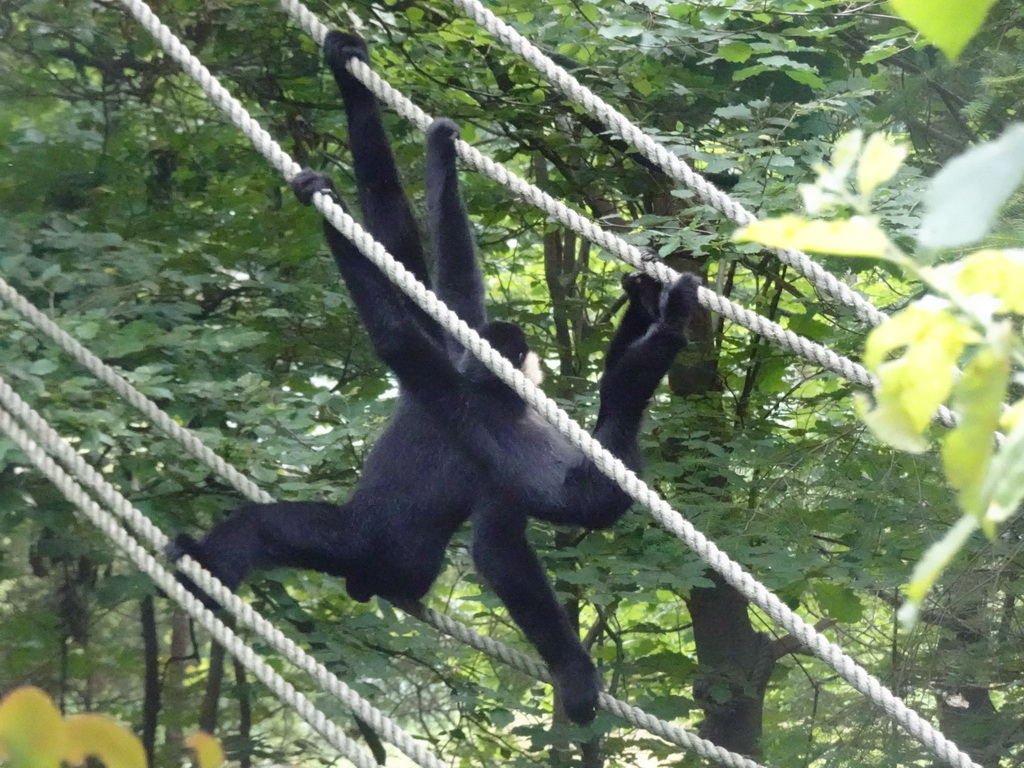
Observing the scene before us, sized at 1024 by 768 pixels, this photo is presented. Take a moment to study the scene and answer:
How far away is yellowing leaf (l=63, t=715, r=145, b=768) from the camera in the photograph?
2.68ft

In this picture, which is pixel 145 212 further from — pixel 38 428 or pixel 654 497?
pixel 654 497

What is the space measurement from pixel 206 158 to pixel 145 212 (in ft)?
1.70

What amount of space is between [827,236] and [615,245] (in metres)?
2.25

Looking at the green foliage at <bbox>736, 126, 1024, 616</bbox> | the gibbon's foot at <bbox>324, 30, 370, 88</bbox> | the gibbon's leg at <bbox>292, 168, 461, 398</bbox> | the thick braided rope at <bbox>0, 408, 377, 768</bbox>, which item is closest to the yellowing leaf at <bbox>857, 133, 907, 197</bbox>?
the green foliage at <bbox>736, 126, 1024, 616</bbox>

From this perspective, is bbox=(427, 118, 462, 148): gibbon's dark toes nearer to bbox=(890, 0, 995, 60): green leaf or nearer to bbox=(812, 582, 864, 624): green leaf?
bbox=(812, 582, 864, 624): green leaf

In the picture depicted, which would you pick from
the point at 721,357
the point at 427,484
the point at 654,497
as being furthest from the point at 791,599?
the point at 654,497

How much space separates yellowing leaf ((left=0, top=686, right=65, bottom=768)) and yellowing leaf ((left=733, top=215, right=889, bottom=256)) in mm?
646

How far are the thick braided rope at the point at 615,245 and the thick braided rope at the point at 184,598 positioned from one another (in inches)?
54.1

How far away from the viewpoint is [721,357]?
5141mm

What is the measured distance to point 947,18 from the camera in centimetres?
53

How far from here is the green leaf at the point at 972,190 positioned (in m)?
0.44

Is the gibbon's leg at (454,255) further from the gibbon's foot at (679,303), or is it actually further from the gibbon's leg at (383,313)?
the gibbon's foot at (679,303)


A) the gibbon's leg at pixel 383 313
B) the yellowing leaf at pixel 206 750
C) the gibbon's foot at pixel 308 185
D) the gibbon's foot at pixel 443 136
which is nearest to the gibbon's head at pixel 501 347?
the gibbon's leg at pixel 383 313

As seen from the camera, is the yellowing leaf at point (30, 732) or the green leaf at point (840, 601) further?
the green leaf at point (840, 601)
